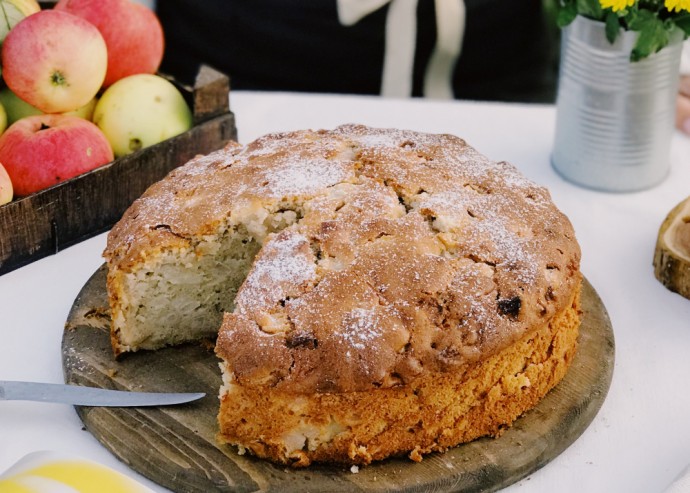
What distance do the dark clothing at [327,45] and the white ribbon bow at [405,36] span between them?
0.06 m

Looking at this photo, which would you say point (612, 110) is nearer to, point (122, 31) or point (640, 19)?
point (640, 19)

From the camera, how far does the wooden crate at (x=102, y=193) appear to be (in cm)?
216

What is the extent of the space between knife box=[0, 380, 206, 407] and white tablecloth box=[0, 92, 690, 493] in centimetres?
6

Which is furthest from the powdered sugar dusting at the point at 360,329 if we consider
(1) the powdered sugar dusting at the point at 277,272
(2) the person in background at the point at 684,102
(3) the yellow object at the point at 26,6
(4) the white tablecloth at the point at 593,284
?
(2) the person in background at the point at 684,102

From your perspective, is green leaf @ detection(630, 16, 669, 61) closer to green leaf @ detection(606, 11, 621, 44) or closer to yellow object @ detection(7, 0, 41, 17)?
green leaf @ detection(606, 11, 621, 44)

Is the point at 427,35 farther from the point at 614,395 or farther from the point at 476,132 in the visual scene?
the point at 614,395

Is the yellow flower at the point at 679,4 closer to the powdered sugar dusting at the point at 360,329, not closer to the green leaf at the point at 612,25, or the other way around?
the green leaf at the point at 612,25

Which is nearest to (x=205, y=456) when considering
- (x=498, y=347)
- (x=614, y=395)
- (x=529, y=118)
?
(x=498, y=347)

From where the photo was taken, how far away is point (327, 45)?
3.38 meters

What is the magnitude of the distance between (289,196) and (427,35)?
1.66m

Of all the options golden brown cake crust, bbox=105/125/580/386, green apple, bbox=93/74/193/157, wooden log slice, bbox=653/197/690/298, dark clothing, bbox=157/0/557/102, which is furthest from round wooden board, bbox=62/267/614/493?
dark clothing, bbox=157/0/557/102

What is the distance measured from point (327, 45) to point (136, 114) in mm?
1135

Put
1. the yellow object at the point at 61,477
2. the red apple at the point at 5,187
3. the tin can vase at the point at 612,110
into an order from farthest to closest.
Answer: the tin can vase at the point at 612,110, the red apple at the point at 5,187, the yellow object at the point at 61,477

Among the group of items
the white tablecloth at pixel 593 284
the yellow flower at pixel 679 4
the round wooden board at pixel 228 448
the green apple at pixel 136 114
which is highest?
the yellow flower at pixel 679 4
